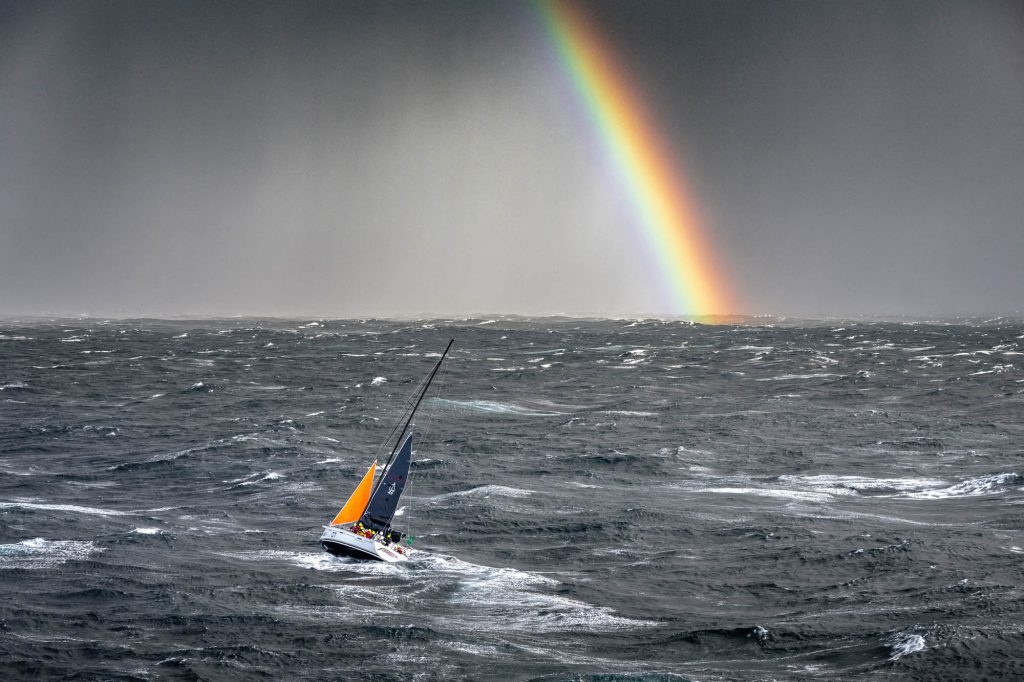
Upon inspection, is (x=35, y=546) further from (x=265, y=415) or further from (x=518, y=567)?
(x=265, y=415)

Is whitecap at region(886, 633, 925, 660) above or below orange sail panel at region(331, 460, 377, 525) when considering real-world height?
below

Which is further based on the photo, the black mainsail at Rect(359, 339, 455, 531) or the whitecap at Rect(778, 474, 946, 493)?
the whitecap at Rect(778, 474, 946, 493)

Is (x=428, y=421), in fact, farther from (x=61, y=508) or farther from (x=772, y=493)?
(x=61, y=508)

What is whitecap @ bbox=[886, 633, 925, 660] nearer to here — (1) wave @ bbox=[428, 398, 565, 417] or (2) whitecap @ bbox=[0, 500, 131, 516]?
(2) whitecap @ bbox=[0, 500, 131, 516]

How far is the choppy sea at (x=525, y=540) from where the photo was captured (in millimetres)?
→ 31109

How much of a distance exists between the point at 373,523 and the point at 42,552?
520 inches

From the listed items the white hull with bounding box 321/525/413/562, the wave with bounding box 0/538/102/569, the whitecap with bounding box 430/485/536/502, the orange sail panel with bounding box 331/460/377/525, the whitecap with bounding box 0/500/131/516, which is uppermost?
the orange sail panel with bounding box 331/460/377/525

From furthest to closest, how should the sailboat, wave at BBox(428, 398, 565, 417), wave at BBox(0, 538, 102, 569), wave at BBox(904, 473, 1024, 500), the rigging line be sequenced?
wave at BBox(428, 398, 565, 417) < wave at BBox(904, 473, 1024, 500) < the rigging line < the sailboat < wave at BBox(0, 538, 102, 569)

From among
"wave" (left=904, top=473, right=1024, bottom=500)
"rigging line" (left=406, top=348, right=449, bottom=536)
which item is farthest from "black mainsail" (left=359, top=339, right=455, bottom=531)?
"wave" (left=904, top=473, right=1024, bottom=500)

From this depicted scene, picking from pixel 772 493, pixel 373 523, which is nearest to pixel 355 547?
pixel 373 523

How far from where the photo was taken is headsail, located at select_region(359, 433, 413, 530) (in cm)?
4466

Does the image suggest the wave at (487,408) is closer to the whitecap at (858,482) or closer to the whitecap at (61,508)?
the whitecap at (858,482)

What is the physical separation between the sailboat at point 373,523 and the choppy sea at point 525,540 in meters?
0.93

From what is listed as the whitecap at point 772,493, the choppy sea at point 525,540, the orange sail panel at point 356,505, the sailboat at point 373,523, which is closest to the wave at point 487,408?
the choppy sea at point 525,540
